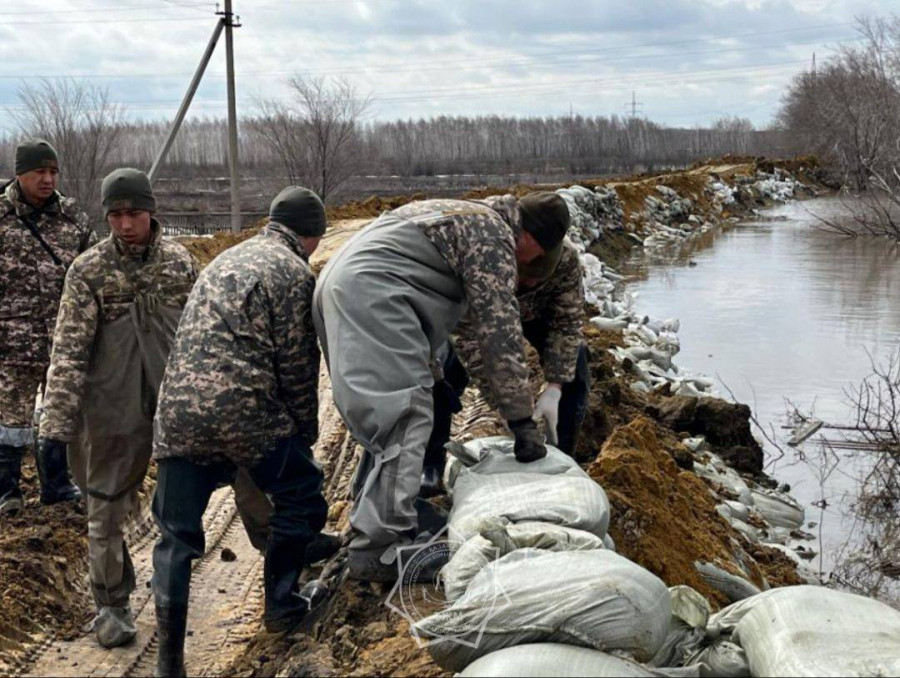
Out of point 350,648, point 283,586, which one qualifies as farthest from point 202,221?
point 350,648

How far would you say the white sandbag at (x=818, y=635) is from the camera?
247 cm

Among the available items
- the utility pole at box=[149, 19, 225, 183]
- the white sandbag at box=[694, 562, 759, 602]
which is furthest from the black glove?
the utility pole at box=[149, 19, 225, 183]

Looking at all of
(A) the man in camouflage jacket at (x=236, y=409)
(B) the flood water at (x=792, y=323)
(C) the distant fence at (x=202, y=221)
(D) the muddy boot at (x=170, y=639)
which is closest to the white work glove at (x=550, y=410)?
(A) the man in camouflage jacket at (x=236, y=409)

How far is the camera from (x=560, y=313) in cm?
415

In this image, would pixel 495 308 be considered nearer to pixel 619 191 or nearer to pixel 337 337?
pixel 337 337

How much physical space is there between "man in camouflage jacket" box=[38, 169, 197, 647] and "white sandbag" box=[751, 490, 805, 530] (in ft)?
13.2

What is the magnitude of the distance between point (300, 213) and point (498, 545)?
1.23m

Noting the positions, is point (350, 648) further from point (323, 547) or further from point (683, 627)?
point (683, 627)

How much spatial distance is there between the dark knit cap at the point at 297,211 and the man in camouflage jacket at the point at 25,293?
168 centimetres

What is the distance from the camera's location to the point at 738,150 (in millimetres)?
64688

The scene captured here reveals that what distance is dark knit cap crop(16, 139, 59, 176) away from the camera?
15.0ft

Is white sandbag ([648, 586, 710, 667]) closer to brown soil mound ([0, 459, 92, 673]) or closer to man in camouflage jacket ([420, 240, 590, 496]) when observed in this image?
man in camouflage jacket ([420, 240, 590, 496])

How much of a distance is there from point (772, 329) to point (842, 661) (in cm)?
1027

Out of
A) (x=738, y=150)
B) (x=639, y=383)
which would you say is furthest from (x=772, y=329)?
(x=738, y=150)
